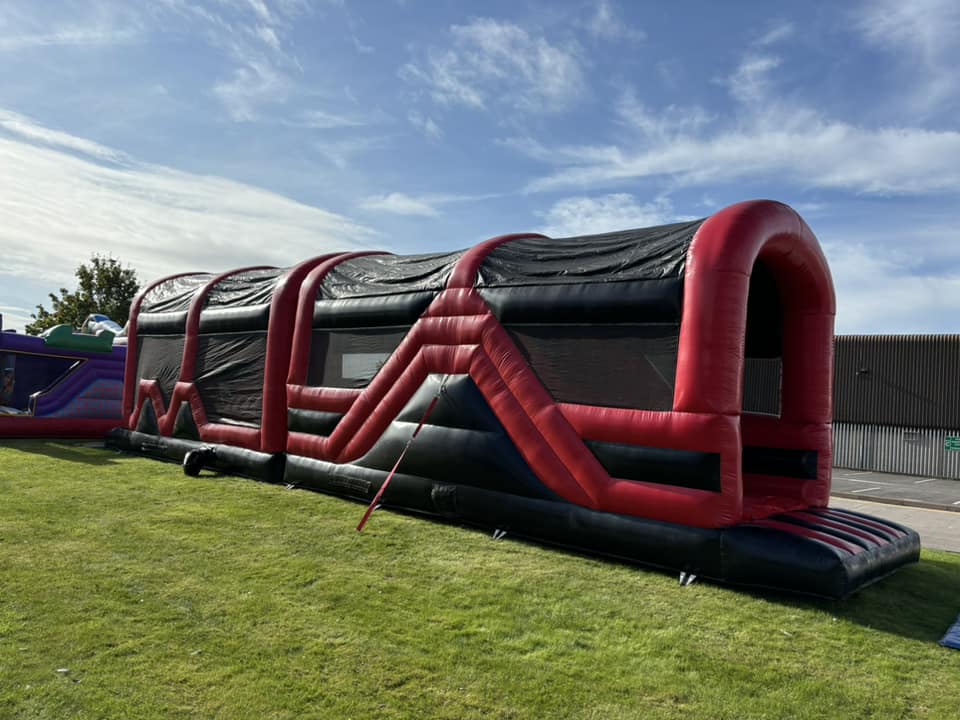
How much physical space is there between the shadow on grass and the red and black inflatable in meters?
2.47

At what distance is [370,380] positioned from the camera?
884 cm

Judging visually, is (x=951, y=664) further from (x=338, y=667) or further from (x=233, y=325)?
(x=233, y=325)

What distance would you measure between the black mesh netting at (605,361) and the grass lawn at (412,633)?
1.49 metres

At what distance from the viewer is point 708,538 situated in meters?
5.75

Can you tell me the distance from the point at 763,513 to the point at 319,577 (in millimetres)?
3860

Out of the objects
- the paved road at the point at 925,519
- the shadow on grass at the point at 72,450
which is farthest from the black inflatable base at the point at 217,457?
the paved road at the point at 925,519

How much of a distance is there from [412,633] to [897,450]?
75.8ft

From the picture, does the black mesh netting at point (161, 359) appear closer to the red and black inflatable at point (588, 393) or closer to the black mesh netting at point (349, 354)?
the red and black inflatable at point (588, 393)

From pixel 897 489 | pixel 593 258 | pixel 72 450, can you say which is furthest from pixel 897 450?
pixel 72 450

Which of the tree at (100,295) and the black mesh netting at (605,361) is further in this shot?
the tree at (100,295)

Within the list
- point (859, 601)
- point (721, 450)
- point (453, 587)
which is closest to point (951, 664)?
point (859, 601)

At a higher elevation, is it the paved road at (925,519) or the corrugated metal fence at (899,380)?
the corrugated metal fence at (899,380)

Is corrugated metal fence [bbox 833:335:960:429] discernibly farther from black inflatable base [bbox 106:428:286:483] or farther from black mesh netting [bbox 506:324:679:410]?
black inflatable base [bbox 106:428:286:483]

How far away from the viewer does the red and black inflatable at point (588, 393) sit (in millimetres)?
5867
